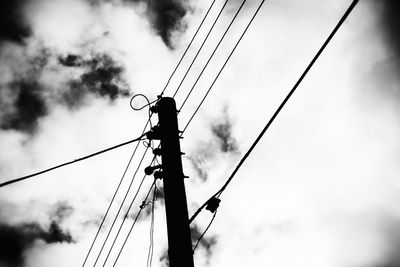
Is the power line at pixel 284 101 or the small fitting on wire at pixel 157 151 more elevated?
the small fitting on wire at pixel 157 151

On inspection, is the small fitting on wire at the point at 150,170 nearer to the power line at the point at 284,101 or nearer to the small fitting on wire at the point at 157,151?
the small fitting on wire at the point at 157,151

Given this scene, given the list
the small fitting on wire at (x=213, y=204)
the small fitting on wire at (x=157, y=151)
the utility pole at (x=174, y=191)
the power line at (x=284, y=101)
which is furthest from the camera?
the small fitting on wire at (x=157, y=151)

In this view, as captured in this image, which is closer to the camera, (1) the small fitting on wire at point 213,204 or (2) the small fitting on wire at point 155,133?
(1) the small fitting on wire at point 213,204

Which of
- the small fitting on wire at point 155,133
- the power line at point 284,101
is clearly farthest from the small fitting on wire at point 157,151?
the power line at point 284,101

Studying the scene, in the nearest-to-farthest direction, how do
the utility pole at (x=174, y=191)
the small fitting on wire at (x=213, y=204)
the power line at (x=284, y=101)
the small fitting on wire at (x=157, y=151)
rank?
the power line at (x=284, y=101) → the utility pole at (x=174, y=191) → the small fitting on wire at (x=213, y=204) → the small fitting on wire at (x=157, y=151)

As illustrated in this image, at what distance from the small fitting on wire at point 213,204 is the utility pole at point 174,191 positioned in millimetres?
569

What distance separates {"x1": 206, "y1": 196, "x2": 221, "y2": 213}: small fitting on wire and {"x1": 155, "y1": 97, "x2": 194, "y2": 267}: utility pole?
22.4 inches

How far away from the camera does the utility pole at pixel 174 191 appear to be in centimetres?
452

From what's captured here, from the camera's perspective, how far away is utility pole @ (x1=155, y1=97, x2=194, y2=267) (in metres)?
A: 4.52

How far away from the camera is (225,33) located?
17.9 feet

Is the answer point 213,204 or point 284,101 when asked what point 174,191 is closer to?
point 213,204

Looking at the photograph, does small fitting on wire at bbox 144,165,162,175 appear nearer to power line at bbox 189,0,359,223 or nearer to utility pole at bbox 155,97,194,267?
utility pole at bbox 155,97,194,267

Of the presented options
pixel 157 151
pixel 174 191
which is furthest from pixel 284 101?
pixel 157 151

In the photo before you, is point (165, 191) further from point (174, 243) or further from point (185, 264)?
point (185, 264)
